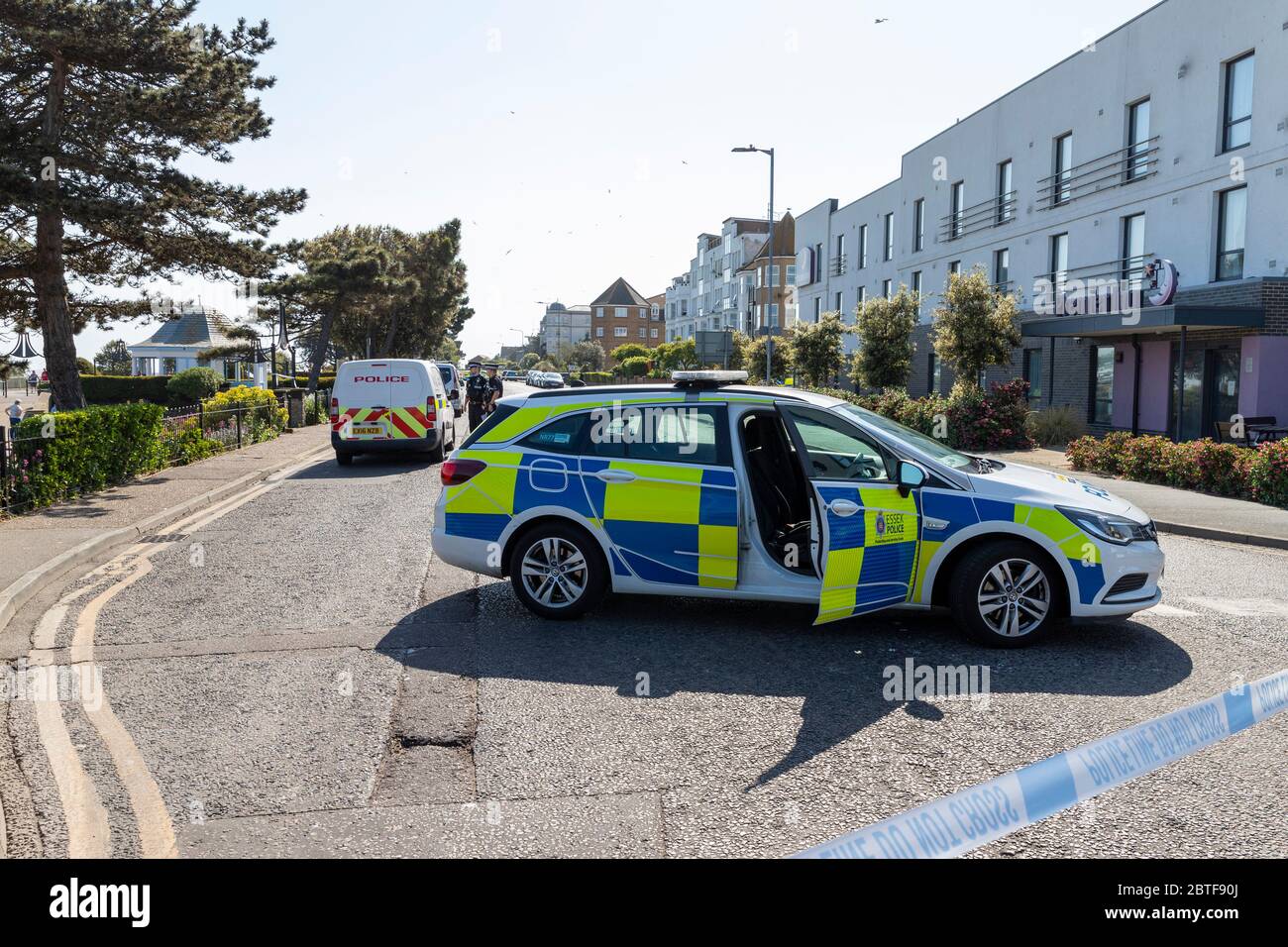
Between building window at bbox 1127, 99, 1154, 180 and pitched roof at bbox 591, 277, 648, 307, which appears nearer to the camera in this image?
building window at bbox 1127, 99, 1154, 180

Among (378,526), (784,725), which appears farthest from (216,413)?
(784,725)

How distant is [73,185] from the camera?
16.2 m

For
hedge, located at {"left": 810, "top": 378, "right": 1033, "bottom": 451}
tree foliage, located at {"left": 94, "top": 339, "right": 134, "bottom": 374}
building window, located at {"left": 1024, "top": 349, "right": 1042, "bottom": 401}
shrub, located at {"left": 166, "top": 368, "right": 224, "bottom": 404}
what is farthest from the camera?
tree foliage, located at {"left": 94, "top": 339, "right": 134, "bottom": 374}

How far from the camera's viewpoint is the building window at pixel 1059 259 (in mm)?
29281

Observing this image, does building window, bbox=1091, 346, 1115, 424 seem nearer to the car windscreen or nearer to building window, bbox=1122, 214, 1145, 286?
building window, bbox=1122, 214, 1145, 286

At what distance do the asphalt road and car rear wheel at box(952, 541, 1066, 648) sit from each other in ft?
0.50

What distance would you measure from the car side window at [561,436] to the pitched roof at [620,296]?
143067mm

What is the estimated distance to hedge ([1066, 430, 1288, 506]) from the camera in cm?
1362

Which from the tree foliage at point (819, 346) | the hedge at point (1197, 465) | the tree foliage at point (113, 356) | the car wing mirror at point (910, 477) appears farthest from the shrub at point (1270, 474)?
the tree foliage at point (113, 356)

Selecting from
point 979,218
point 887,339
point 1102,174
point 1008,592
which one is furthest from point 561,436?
point 979,218

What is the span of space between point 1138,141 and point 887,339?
7.87 m

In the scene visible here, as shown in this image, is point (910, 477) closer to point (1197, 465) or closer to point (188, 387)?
point (1197, 465)

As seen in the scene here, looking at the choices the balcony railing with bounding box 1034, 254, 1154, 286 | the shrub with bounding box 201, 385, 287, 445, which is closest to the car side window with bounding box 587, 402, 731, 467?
the shrub with bounding box 201, 385, 287, 445
